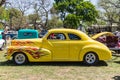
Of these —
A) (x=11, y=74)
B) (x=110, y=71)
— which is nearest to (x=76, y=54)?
(x=110, y=71)

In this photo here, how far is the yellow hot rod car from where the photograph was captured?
44.7 feet

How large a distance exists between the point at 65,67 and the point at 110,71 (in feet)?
6.38

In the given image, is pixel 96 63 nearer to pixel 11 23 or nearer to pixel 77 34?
pixel 77 34

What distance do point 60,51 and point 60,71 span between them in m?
1.82

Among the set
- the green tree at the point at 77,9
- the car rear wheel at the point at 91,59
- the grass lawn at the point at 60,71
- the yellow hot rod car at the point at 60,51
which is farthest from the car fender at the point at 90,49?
the green tree at the point at 77,9

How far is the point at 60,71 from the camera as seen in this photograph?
11977mm

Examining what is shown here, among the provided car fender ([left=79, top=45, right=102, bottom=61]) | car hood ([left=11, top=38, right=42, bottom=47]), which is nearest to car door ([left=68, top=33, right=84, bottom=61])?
car fender ([left=79, top=45, right=102, bottom=61])

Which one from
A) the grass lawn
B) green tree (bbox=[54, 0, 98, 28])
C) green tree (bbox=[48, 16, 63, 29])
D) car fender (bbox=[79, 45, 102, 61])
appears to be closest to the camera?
the grass lawn

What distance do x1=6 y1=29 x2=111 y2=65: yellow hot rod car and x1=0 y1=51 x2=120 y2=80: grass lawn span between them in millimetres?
308

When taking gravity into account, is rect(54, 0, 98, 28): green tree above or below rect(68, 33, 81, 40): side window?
above

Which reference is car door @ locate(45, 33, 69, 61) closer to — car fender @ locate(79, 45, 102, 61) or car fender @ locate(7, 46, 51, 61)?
car fender @ locate(7, 46, 51, 61)

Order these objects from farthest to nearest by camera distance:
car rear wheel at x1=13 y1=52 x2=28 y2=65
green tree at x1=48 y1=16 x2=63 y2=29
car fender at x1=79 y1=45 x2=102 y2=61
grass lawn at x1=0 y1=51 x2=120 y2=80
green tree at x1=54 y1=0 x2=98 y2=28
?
1. green tree at x1=48 y1=16 x2=63 y2=29
2. green tree at x1=54 y1=0 x2=98 y2=28
3. car rear wheel at x1=13 y1=52 x2=28 y2=65
4. car fender at x1=79 y1=45 x2=102 y2=61
5. grass lawn at x1=0 y1=51 x2=120 y2=80

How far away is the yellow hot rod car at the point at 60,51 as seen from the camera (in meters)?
13.6

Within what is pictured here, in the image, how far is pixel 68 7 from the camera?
228 ft
